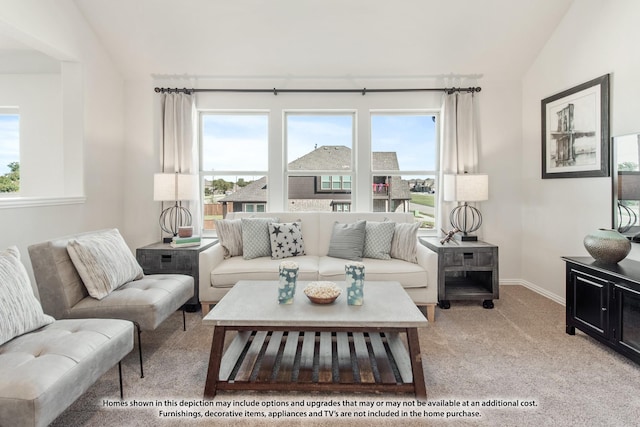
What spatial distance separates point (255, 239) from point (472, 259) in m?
2.07

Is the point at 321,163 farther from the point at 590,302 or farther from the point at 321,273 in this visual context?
the point at 590,302

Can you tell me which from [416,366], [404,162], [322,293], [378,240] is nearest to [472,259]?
[378,240]

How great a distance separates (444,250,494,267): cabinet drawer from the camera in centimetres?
318

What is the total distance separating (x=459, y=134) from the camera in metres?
3.77

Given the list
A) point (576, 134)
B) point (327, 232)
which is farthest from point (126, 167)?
point (576, 134)

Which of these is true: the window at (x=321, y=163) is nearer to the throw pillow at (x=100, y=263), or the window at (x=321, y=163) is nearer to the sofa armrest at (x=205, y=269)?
the sofa armrest at (x=205, y=269)

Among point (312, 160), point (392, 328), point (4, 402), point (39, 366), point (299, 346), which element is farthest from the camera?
point (312, 160)

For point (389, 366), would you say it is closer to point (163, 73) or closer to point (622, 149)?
point (622, 149)

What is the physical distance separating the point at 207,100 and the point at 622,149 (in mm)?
3941

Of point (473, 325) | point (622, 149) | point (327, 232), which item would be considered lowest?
Result: point (473, 325)

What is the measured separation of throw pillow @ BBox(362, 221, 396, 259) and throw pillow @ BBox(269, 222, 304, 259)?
0.64 metres

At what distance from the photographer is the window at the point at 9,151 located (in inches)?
161

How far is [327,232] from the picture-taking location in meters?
3.45

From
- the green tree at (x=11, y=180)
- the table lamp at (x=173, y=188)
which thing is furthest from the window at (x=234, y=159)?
the green tree at (x=11, y=180)
